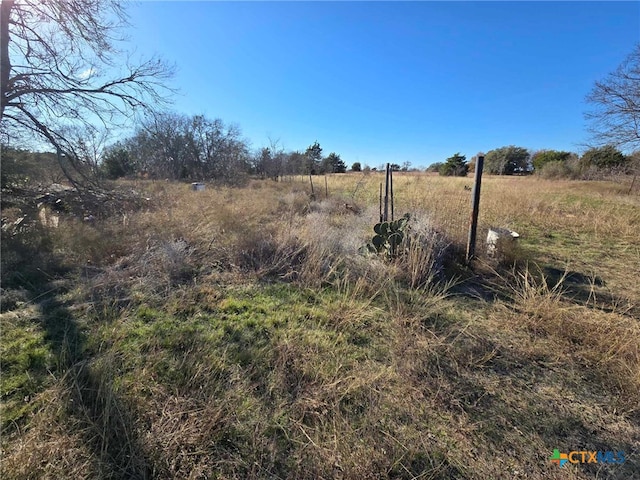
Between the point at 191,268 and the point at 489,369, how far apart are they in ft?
12.3

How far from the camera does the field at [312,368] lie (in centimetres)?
137

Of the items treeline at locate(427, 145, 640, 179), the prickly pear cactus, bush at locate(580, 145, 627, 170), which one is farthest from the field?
bush at locate(580, 145, 627, 170)

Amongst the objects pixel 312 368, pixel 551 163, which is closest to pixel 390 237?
pixel 312 368

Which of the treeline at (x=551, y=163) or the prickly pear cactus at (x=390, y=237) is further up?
the treeline at (x=551, y=163)

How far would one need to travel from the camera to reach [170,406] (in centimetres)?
162

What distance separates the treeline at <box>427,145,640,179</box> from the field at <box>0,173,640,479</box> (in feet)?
35.5

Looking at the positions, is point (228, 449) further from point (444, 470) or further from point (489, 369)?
point (489, 369)

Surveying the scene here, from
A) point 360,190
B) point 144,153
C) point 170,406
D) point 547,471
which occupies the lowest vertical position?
point 547,471

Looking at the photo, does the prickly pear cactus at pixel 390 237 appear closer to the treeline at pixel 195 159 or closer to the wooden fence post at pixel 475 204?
the wooden fence post at pixel 475 204

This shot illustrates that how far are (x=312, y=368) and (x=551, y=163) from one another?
29.1 meters

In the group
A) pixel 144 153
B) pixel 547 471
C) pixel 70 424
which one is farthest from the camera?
pixel 144 153

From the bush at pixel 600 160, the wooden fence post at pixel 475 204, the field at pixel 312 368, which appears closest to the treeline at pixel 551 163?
the bush at pixel 600 160

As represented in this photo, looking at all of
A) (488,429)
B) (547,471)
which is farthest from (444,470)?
(547,471)

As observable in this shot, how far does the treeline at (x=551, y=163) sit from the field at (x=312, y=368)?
10.8 metres
